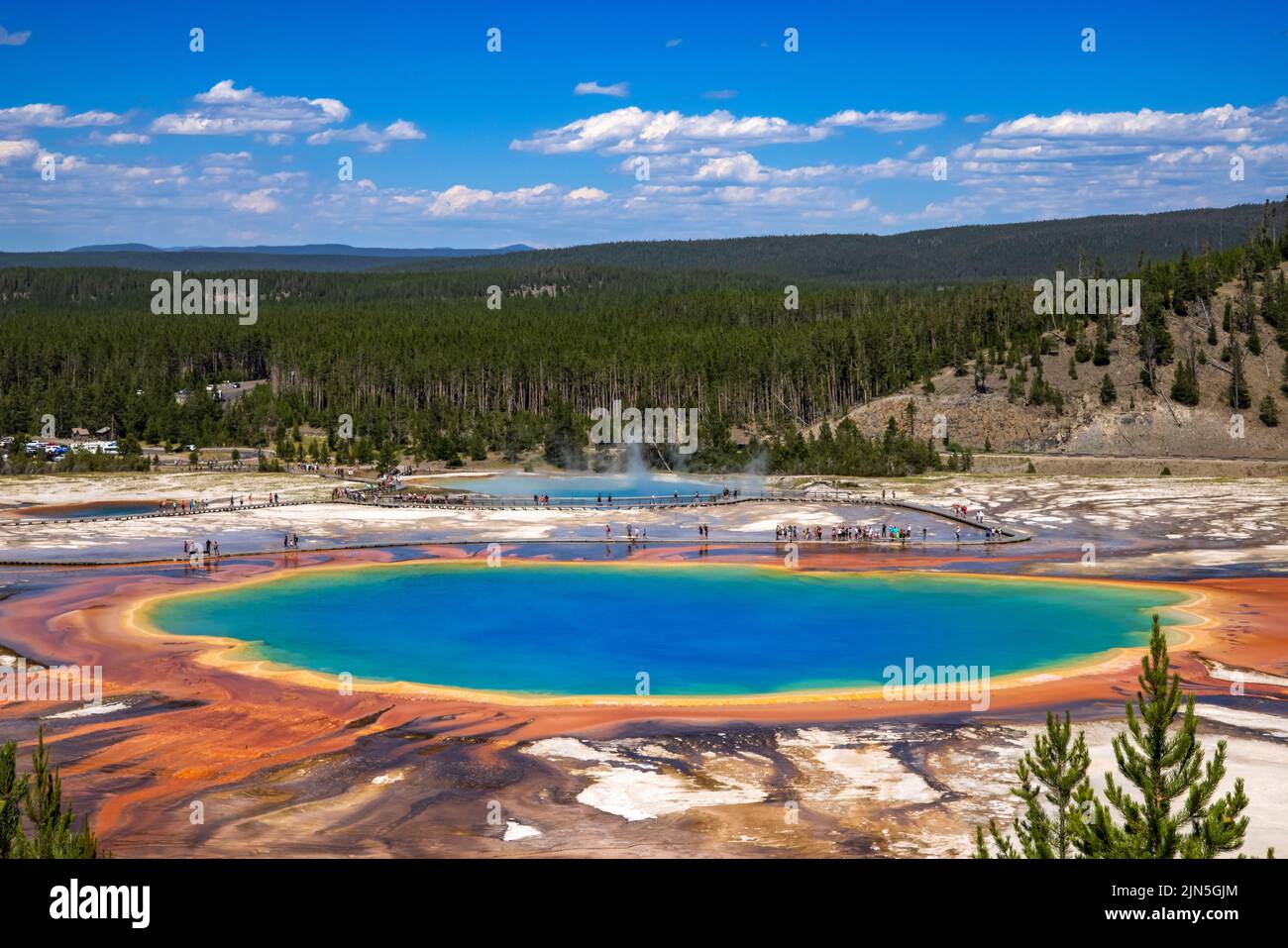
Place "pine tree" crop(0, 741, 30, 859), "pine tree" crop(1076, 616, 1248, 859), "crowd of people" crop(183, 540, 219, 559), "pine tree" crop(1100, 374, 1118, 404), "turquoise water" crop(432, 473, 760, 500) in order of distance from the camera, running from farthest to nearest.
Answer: "pine tree" crop(1100, 374, 1118, 404) → "turquoise water" crop(432, 473, 760, 500) → "crowd of people" crop(183, 540, 219, 559) → "pine tree" crop(1076, 616, 1248, 859) → "pine tree" crop(0, 741, 30, 859)

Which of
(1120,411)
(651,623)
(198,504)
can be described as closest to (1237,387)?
(1120,411)

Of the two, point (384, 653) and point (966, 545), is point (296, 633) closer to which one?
point (384, 653)

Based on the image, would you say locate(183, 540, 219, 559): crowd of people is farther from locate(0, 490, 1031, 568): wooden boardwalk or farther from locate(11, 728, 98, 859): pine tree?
locate(11, 728, 98, 859): pine tree

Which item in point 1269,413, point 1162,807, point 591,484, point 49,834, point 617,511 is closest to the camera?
point 49,834

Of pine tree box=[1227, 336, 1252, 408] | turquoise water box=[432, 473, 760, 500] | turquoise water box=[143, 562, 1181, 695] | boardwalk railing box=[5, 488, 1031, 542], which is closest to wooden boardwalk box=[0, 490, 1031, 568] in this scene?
boardwalk railing box=[5, 488, 1031, 542]

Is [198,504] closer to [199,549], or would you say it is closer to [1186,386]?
[199,549]

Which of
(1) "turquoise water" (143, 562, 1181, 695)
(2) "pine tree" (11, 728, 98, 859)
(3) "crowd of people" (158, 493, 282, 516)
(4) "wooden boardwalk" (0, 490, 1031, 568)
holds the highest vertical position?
(2) "pine tree" (11, 728, 98, 859)

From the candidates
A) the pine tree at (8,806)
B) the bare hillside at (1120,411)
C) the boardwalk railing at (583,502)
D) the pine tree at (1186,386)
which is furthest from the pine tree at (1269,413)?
the pine tree at (8,806)
